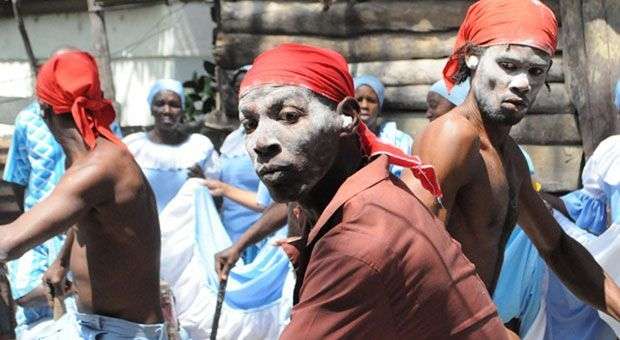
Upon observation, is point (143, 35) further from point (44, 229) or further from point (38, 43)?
point (44, 229)

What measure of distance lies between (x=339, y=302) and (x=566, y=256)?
1.95 metres

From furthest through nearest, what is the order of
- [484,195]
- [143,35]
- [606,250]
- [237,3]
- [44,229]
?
[143,35]
[237,3]
[606,250]
[44,229]
[484,195]

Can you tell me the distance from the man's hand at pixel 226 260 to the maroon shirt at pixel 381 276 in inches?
169

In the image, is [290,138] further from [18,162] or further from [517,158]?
[18,162]

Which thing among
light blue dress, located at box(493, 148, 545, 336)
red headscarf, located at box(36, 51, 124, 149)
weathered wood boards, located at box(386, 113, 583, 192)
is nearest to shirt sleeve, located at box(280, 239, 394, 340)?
red headscarf, located at box(36, 51, 124, 149)

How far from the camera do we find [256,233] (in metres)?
7.17

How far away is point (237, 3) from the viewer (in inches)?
394

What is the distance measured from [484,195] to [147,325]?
1.58 meters

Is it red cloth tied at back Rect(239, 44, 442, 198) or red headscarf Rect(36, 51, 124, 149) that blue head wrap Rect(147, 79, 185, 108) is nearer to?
red headscarf Rect(36, 51, 124, 149)

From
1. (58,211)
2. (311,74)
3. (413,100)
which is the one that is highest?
(311,74)

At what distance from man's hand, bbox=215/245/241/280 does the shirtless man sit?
191 cm

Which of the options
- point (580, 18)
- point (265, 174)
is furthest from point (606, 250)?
point (265, 174)

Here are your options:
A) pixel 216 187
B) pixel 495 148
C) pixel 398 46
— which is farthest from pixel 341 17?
pixel 495 148

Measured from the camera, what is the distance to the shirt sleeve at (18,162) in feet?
27.4
